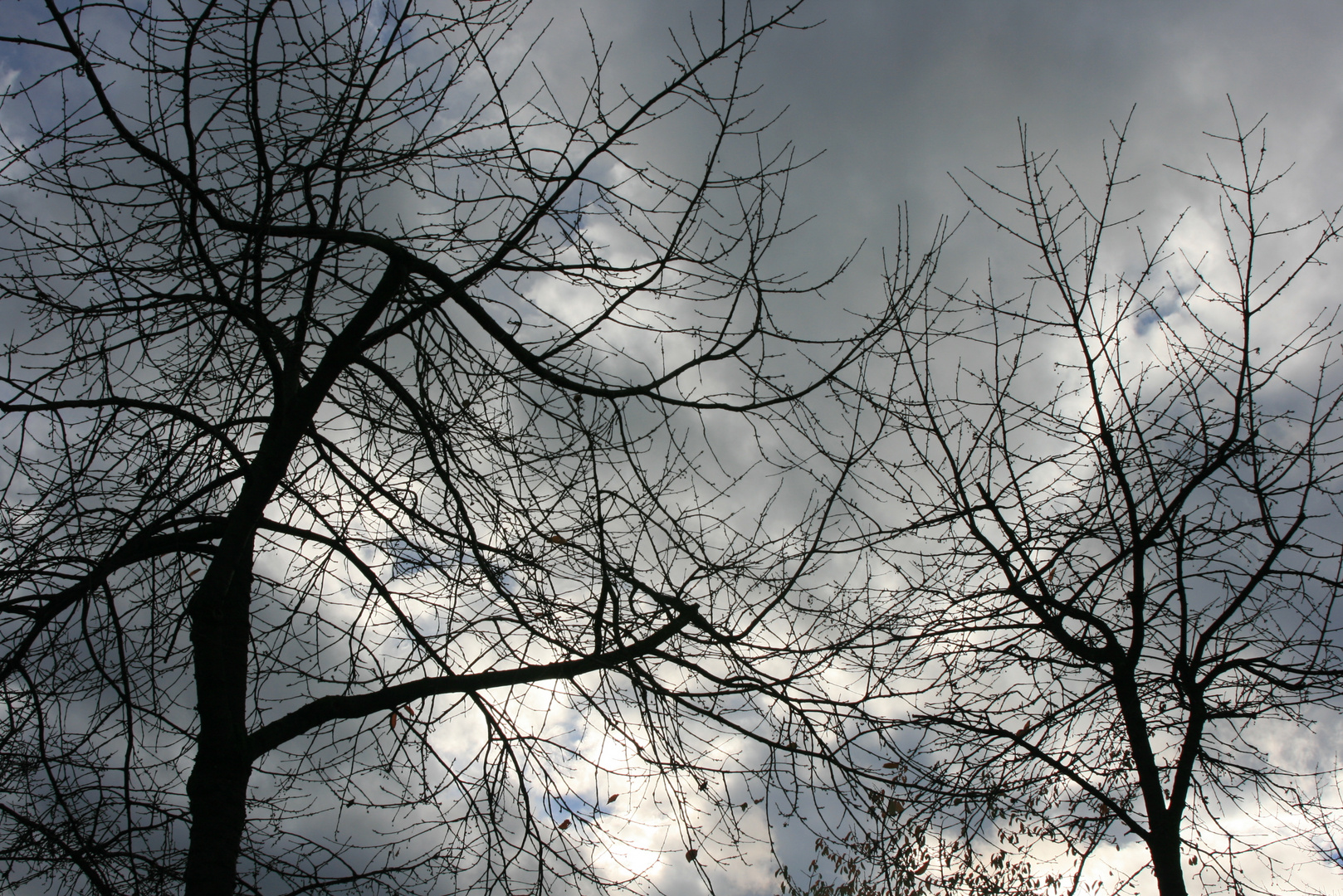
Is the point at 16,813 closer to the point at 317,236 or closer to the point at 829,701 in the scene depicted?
the point at 317,236

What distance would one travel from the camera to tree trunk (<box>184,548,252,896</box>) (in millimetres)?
3074

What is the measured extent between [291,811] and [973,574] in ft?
11.5

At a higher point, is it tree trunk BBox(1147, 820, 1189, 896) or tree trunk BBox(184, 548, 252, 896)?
tree trunk BBox(184, 548, 252, 896)

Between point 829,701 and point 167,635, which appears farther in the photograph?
point 167,635

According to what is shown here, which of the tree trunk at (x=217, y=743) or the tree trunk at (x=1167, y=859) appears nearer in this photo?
the tree trunk at (x=217, y=743)

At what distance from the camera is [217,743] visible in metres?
3.23

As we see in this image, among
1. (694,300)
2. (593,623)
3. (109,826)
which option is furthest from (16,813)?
(694,300)

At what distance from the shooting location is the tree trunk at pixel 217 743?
10.1 ft

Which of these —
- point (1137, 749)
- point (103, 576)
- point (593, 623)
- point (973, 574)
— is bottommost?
point (1137, 749)

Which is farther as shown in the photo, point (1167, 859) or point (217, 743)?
point (1167, 859)

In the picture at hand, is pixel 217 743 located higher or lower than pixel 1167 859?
higher

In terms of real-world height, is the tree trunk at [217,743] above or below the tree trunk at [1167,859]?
above

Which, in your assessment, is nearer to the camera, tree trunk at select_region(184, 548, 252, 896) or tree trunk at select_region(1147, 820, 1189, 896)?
tree trunk at select_region(184, 548, 252, 896)

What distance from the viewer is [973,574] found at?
4.21 metres
